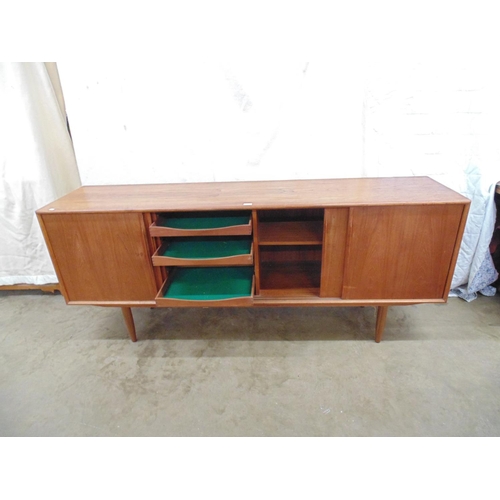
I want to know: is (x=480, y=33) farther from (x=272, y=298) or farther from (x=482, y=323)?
(x=272, y=298)

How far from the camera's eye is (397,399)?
136cm

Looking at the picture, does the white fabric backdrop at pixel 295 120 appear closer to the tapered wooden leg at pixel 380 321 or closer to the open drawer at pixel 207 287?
the open drawer at pixel 207 287

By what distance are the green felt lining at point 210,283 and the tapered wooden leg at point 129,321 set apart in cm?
32

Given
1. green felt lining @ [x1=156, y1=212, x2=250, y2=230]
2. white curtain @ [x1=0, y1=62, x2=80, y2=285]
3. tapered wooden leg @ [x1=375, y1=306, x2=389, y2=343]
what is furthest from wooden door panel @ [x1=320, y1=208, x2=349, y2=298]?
white curtain @ [x1=0, y1=62, x2=80, y2=285]

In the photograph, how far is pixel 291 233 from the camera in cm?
152

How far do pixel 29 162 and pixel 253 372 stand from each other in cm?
180

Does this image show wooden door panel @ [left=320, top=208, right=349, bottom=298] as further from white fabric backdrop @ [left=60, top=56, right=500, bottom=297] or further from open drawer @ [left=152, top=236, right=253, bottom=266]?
white fabric backdrop @ [left=60, top=56, right=500, bottom=297]

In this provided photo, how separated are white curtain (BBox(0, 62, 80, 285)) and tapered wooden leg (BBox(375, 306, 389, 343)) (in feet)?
6.71

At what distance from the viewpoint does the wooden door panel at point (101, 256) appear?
1380mm

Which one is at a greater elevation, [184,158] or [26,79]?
[26,79]

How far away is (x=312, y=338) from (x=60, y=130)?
6.54 ft

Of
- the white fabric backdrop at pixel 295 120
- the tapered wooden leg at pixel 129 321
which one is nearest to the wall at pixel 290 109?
the white fabric backdrop at pixel 295 120

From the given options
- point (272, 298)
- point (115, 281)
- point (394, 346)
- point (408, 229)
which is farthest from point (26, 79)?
point (394, 346)

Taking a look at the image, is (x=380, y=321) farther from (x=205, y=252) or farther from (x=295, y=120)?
(x=295, y=120)
